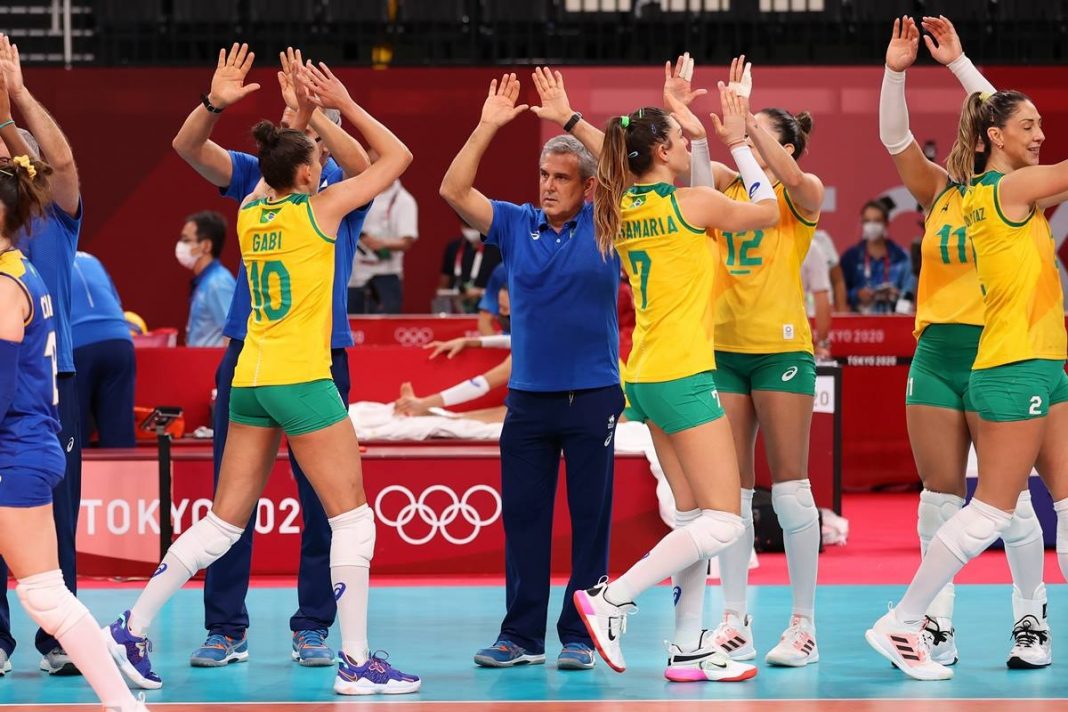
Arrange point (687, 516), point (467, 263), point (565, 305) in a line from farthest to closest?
point (467, 263) < point (565, 305) < point (687, 516)

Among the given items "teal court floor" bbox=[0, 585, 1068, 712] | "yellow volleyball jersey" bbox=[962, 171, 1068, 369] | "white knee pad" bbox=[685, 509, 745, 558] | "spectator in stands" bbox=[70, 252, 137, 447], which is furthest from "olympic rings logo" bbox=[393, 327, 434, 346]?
"yellow volleyball jersey" bbox=[962, 171, 1068, 369]

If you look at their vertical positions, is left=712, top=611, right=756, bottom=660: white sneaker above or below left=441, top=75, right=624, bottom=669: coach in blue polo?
below

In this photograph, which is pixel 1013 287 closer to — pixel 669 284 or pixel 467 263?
pixel 669 284

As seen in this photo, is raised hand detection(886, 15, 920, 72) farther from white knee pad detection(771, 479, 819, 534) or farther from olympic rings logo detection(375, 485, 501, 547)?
olympic rings logo detection(375, 485, 501, 547)

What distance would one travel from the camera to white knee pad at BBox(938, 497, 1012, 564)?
500cm

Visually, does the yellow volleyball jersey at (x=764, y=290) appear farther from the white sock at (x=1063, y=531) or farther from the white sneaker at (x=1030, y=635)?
the white sneaker at (x=1030, y=635)

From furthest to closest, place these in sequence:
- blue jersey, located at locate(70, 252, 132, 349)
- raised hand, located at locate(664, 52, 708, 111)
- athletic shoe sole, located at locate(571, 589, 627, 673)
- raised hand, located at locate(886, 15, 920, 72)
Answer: blue jersey, located at locate(70, 252, 132, 349), raised hand, located at locate(886, 15, 920, 72), raised hand, located at locate(664, 52, 708, 111), athletic shoe sole, located at locate(571, 589, 627, 673)

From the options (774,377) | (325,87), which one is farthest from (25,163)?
(774,377)

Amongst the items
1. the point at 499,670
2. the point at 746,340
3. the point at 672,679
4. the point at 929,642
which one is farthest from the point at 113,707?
the point at 929,642

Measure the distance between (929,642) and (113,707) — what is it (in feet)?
9.17

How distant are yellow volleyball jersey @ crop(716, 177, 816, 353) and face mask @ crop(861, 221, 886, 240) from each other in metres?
7.56

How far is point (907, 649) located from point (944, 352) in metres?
1.02

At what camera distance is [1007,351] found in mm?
4977

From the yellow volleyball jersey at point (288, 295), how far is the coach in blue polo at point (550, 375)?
0.58m
